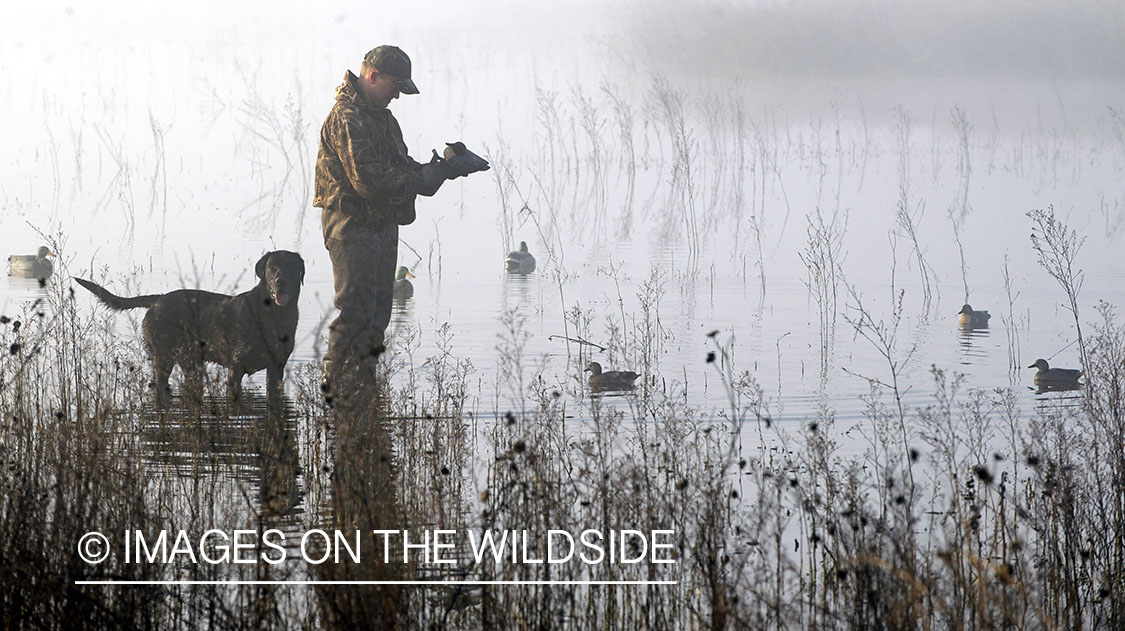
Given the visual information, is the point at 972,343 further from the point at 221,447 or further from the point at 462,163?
the point at 221,447

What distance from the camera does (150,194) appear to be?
26.0 meters

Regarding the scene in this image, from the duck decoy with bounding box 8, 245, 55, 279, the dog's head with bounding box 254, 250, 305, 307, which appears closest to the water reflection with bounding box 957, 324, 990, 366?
the dog's head with bounding box 254, 250, 305, 307

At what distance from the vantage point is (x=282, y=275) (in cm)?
762

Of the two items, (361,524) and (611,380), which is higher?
(611,380)

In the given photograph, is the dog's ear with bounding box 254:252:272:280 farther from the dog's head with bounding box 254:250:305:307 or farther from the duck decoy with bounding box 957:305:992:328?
the duck decoy with bounding box 957:305:992:328

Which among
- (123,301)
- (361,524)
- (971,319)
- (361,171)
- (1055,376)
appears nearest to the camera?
(361,524)

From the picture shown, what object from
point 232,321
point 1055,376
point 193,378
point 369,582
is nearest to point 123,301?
point 232,321

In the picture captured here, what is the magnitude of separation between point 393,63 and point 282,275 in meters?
1.39

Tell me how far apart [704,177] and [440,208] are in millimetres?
6606

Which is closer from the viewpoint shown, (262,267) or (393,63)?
(393,63)

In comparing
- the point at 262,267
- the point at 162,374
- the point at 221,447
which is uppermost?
the point at 262,267

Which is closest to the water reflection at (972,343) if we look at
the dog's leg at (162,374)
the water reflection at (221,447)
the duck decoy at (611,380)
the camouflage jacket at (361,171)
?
the duck decoy at (611,380)

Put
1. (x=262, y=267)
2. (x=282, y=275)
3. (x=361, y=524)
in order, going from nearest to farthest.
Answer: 1. (x=361, y=524)
2. (x=282, y=275)
3. (x=262, y=267)

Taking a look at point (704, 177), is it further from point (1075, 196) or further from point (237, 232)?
point (237, 232)
